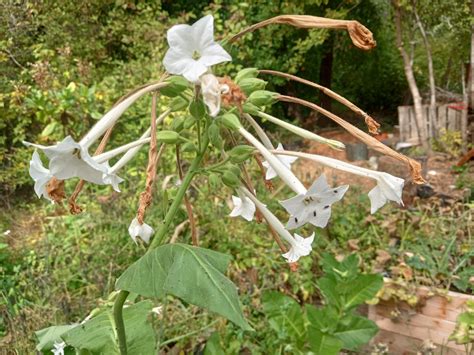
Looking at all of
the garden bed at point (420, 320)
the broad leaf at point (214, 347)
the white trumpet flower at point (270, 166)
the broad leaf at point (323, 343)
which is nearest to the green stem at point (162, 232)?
the white trumpet flower at point (270, 166)

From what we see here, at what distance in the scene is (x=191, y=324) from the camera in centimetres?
200

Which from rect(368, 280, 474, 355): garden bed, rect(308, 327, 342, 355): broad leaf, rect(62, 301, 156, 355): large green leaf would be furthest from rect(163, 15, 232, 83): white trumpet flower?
rect(368, 280, 474, 355): garden bed

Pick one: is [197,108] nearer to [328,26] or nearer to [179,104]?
[179,104]

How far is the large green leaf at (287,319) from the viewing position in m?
1.83

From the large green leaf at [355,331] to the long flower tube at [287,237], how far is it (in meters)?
0.97

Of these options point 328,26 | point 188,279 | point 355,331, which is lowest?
point 355,331

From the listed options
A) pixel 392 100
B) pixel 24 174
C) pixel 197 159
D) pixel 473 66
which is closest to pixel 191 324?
pixel 197 159

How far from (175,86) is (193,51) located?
98 mm

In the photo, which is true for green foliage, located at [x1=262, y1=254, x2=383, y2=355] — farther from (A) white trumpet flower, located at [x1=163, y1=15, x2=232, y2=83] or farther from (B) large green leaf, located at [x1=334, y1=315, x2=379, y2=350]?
(A) white trumpet flower, located at [x1=163, y1=15, x2=232, y2=83]

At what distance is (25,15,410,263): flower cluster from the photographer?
0.65 metres

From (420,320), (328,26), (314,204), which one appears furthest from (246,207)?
(420,320)

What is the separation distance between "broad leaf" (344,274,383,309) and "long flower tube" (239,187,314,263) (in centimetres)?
101

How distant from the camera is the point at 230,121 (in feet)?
2.43

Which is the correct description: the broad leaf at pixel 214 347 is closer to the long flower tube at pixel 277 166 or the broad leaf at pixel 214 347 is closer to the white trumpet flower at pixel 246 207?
the white trumpet flower at pixel 246 207
